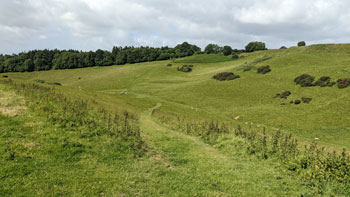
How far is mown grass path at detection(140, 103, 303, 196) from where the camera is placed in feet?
33.6

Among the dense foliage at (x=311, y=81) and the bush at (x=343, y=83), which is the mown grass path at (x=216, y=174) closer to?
the bush at (x=343, y=83)

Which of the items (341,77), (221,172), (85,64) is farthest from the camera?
(85,64)

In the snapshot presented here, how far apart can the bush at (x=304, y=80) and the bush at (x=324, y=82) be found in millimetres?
1549

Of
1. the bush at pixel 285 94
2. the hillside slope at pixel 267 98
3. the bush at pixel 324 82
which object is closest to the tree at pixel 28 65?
the hillside slope at pixel 267 98

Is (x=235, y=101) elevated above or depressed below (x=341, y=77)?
below

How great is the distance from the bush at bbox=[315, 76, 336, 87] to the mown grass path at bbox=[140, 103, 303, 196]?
49421 millimetres

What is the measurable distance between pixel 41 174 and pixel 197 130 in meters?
16.7

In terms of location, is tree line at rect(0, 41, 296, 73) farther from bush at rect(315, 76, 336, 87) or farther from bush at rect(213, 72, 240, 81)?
bush at rect(315, 76, 336, 87)

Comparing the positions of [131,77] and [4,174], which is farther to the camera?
[131,77]

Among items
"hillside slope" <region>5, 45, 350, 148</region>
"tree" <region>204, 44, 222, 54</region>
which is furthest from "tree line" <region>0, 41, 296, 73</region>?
"hillside slope" <region>5, 45, 350, 148</region>

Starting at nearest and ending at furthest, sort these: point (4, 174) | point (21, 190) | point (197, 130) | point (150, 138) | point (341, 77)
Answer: point (21, 190) → point (4, 174) → point (150, 138) → point (197, 130) → point (341, 77)

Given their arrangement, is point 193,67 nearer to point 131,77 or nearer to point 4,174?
point 131,77

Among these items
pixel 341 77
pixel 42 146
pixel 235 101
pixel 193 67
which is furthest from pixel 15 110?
pixel 193 67

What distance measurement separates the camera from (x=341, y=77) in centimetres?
5391
